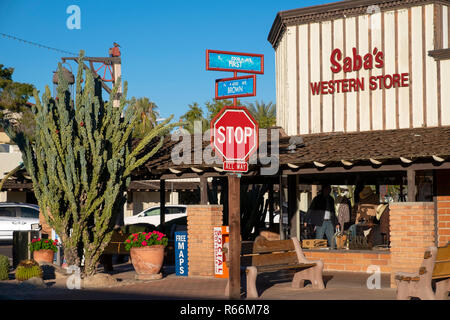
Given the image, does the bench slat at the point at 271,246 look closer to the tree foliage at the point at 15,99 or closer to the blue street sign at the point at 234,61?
the blue street sign at the point at 234,61

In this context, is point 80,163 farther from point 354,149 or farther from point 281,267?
point 354,149

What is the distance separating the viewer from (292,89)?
62.2 ft

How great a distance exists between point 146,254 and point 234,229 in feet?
14.6

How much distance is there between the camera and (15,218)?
26.5m

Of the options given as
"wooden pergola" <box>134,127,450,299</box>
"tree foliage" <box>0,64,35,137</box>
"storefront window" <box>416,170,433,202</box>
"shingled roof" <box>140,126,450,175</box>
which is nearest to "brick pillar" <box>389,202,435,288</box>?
"wooden pergola" <box>134,127,450,299</box>

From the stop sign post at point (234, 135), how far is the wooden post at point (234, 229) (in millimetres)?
319

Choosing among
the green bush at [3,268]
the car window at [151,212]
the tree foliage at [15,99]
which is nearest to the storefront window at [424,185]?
the green bush at [3,268]

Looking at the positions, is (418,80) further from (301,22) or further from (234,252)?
(234,252)

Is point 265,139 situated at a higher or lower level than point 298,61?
lower

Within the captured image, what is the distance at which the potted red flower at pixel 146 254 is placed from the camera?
1497 centimetres

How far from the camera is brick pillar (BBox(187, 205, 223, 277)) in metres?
15.6

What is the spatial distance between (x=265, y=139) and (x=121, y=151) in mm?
4490

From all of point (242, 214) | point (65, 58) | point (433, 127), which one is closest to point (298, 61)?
point (433, 127)

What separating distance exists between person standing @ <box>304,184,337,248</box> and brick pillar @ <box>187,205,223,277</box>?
10.1 feet
